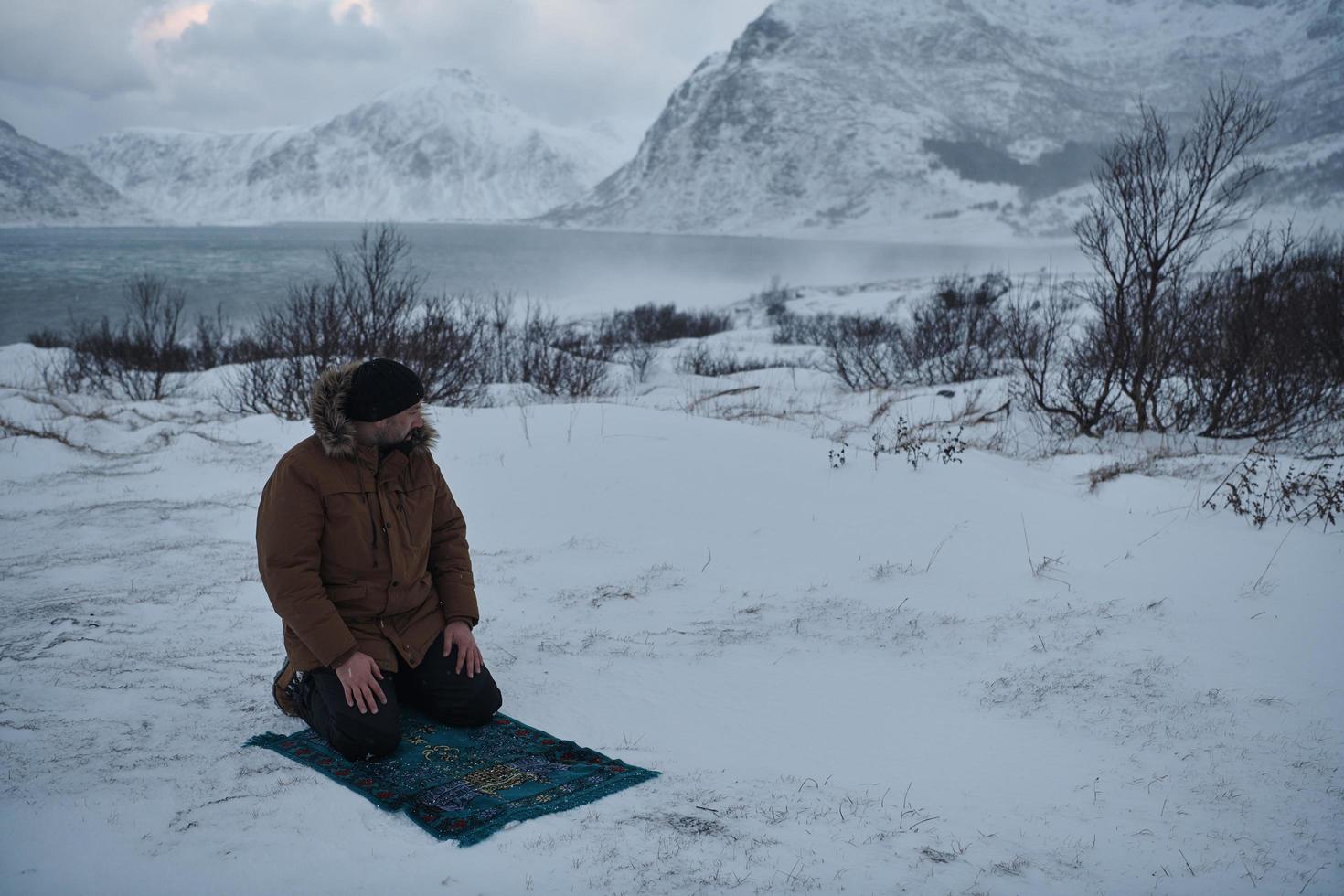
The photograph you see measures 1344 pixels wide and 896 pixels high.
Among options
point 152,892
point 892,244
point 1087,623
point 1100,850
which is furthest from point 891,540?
point 892,244

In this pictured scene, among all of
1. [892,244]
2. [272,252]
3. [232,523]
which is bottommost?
[232,523]

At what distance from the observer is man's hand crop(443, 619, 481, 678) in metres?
3.31

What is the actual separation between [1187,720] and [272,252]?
4369 inches

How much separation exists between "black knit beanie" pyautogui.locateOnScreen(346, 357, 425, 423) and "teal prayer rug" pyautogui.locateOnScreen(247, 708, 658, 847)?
1.24 m

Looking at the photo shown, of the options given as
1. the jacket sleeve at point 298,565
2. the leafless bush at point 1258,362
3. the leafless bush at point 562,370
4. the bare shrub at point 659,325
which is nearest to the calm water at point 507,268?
the leafless bush at point 562,370

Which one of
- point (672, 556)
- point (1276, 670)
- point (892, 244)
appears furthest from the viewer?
point (892, 244)

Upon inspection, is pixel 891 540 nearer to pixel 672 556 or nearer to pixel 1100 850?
pixel 672 556

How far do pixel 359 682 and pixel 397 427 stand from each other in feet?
3.05

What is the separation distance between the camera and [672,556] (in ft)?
18.9

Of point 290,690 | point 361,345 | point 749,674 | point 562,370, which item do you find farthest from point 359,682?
point 562,370

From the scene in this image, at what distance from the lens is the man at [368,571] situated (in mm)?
2914

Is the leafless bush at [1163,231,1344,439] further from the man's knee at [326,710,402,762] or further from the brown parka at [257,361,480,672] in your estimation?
the man's knee at [326,710,402,762]

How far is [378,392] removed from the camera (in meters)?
2.99

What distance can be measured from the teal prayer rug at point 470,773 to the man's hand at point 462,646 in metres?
0.25
